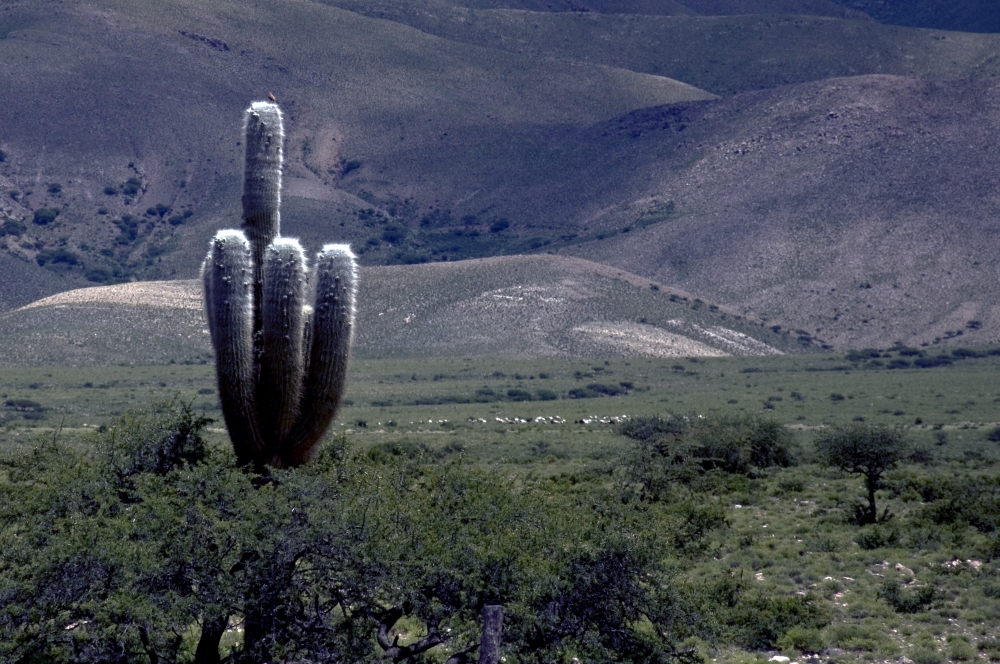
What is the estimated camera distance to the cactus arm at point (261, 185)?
17953mm

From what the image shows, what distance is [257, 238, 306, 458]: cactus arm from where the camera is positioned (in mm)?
16859

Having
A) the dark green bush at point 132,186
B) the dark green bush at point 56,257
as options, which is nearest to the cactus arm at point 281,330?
the dark green bush at point 56,257

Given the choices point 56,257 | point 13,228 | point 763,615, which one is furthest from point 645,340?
point 763,615

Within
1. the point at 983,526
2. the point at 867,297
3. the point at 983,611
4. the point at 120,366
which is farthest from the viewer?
the point at 867,297

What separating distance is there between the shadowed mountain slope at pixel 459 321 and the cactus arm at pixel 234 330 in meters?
57.7

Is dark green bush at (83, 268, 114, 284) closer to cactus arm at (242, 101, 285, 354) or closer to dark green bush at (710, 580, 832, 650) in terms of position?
cactus arm at (242, 101, 285, 354)

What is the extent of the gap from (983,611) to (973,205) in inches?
3349

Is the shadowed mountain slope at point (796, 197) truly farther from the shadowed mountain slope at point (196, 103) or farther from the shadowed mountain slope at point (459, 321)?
the shadowed mountain slope at point (196, 103)

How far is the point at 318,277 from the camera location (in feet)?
57.0

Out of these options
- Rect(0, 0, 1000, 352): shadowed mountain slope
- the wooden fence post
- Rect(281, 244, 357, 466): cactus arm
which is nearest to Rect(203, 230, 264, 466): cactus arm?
Rect(281, 244, 357, 466): cactus arm

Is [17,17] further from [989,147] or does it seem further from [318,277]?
[318,277]

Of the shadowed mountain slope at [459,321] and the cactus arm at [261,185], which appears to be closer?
the cactus arm at [261,185]

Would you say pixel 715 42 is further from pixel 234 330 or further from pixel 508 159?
pixel 234 330

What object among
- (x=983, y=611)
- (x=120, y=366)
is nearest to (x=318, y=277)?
(x=983, y=611)
